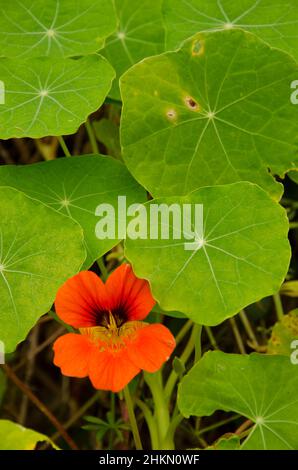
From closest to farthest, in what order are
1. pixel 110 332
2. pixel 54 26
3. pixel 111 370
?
pixel 111 370, pixel 110 332, pixel 54 26

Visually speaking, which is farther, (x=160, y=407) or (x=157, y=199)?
(x=160, y=407)

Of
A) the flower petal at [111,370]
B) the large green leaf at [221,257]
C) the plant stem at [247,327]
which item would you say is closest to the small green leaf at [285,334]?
the plant stem at [247,327]

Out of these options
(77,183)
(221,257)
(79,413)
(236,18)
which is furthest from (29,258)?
(79,413)

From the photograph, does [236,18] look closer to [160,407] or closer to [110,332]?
[110,332]

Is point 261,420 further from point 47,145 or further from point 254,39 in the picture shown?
point 47,145

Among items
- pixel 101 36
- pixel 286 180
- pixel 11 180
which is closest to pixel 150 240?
pixel 11 180

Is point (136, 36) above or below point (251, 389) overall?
above

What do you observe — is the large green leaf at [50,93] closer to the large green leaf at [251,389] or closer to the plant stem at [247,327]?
the large green leaf at [251,389]
